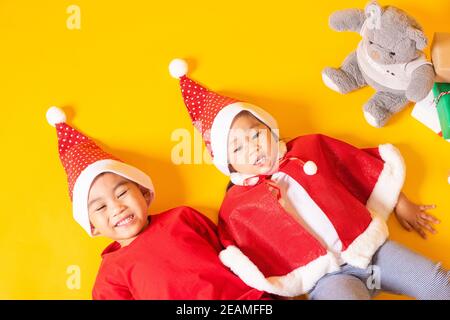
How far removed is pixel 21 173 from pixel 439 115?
106 cm

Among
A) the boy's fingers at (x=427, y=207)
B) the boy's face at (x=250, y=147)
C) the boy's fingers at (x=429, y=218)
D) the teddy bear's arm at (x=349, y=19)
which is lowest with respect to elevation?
the boy's fingers at (x=429, y=218)

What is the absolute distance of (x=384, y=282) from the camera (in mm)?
1305

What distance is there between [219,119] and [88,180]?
0.32 m

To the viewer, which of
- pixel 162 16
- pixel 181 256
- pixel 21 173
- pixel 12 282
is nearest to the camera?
pixel 181 256

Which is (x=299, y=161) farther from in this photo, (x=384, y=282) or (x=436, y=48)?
(x=436, y=48)

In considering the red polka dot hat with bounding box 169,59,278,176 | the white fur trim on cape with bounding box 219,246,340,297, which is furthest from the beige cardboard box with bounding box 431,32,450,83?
the white fur trim on cape with bounding box 219,246,340,297

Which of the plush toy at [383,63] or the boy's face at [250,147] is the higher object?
the plush toy at [383,63]

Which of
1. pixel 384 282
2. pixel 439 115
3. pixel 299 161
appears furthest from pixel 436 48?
pixel 384 282

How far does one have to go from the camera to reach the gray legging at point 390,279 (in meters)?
1.25

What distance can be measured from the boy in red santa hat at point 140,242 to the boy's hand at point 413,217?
0.39 m

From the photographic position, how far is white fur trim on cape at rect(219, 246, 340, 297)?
127 cm

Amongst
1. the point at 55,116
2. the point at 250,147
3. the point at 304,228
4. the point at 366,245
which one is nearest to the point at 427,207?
the point at 366,245

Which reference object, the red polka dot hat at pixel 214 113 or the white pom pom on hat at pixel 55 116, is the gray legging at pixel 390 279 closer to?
the red polka dot hat at pixel 214 113

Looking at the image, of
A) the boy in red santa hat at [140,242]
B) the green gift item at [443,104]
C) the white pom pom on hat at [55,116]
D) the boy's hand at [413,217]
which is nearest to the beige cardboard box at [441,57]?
the green gift item at [443,104]
